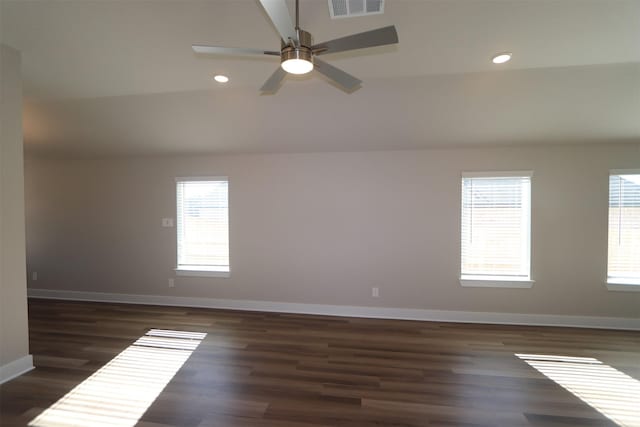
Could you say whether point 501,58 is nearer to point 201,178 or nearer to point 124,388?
point 201,178

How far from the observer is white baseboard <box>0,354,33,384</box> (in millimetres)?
2359

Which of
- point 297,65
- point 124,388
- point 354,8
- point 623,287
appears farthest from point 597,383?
point 124,388


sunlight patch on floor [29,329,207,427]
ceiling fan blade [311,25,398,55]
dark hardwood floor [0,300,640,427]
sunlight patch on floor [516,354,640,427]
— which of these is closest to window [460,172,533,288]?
dark hardwood floor [0,300,640,427]

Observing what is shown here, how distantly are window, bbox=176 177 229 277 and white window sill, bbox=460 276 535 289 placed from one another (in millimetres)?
3410

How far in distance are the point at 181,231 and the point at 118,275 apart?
1301 millimetres

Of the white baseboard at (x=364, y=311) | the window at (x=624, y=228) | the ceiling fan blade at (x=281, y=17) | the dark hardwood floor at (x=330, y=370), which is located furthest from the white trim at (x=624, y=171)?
the ceiling fan blade at (x=281, y=17)

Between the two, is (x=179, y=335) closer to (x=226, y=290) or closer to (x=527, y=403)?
(x=226, y=290)

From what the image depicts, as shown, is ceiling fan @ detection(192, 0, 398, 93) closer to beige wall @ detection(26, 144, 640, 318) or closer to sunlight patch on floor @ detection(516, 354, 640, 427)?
beige wall @ detection(26, 144, 640, 318)

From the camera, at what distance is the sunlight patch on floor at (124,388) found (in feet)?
6.51

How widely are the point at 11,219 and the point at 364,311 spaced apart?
3.83 m

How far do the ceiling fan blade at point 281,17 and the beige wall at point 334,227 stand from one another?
2.57 m

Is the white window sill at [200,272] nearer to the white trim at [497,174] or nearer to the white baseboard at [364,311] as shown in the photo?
the white baseboard at [364,311]

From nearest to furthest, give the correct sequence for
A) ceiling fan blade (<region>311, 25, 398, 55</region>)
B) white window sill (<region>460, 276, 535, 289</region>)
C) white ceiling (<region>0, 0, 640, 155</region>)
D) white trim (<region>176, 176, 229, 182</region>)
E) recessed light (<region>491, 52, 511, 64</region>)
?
1. ceiling fan blade (<region>311, 25, 398, 55</region>)
2. white ceiling (<region>0, 0, 640, 155</region>)
3. recessed light (<region>491, 52, 511, 64</region>)
4. white window sill (<region>460, 276, 535, 289</region>)
5. white trim (<region>176, 176, 229, 182</region>)

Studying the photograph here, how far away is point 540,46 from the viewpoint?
7.21ft
